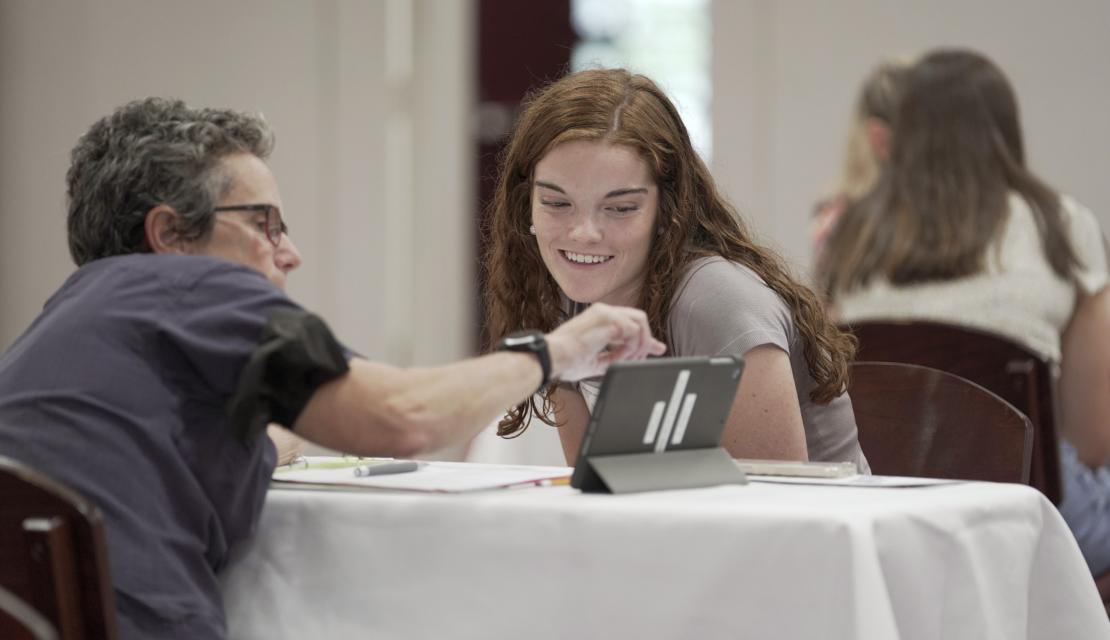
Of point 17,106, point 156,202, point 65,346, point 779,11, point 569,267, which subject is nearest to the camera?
point 65,346

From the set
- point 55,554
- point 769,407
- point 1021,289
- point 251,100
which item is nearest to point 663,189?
point 769,407

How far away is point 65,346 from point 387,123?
5.08 meters

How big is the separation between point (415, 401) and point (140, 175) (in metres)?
0.51

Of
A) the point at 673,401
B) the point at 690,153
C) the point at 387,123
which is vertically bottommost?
Answer: the point at 387,123

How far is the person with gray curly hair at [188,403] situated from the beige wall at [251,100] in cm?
487

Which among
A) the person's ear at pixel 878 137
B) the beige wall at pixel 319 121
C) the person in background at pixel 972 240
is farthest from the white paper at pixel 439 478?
the beige wall at pixel 319 121

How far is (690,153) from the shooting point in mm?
2555

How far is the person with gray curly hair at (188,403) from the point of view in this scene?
1684 mm

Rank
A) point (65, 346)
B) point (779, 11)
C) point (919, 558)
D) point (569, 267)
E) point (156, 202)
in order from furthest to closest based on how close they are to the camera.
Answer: point (779, 11)
point (569, 267)
point (156, 202)
point (65, 346)
point (919, 558)

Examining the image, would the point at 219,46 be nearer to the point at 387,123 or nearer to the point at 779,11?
the point at 387,123

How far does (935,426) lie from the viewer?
259cm

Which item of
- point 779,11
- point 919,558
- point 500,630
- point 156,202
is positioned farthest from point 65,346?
point 779,11

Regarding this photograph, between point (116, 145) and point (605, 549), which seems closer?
point (605, 549)

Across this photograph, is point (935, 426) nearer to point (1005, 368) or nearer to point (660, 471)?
point (1005, 368)
